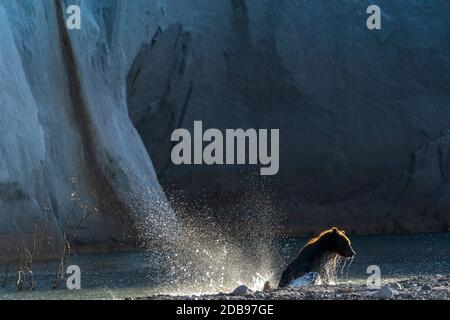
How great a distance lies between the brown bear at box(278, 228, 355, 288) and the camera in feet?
35.3

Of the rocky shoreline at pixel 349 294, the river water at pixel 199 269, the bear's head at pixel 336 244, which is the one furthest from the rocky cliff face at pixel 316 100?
the rocky shoreline at pixel 349 294

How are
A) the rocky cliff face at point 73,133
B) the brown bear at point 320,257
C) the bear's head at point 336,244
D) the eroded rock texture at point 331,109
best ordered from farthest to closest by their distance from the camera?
1. the eroded rock texture at point 331,109
2. the rocky cliff face at point 73,133
3. the bear's head at point 336,244
4. the brown bear at point 320,257

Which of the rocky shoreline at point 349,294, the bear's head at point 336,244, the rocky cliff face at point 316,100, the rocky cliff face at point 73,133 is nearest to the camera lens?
the rocky shoreline at point 349,294

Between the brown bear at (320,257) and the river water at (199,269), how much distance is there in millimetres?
757

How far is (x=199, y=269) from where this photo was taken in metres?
15.0

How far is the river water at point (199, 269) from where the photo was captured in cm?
1178

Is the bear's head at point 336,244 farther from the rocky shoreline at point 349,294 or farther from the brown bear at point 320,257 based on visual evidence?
the rocky shoreline at point 349,294

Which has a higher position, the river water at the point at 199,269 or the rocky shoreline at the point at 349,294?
the rocky shoreline at the point at 349,294

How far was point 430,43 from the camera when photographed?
92.7 feet

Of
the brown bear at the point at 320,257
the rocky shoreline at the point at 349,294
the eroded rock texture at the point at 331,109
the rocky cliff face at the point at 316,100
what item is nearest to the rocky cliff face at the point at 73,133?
the rocky cliff face at the point at 316,100

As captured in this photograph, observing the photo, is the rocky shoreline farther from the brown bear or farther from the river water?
the river water

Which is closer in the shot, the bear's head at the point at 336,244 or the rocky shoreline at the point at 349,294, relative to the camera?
the rocky shoreline at the point at 349,294

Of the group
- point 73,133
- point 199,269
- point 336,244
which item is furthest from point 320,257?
point 73,133

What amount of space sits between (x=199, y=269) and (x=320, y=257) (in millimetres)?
4305
